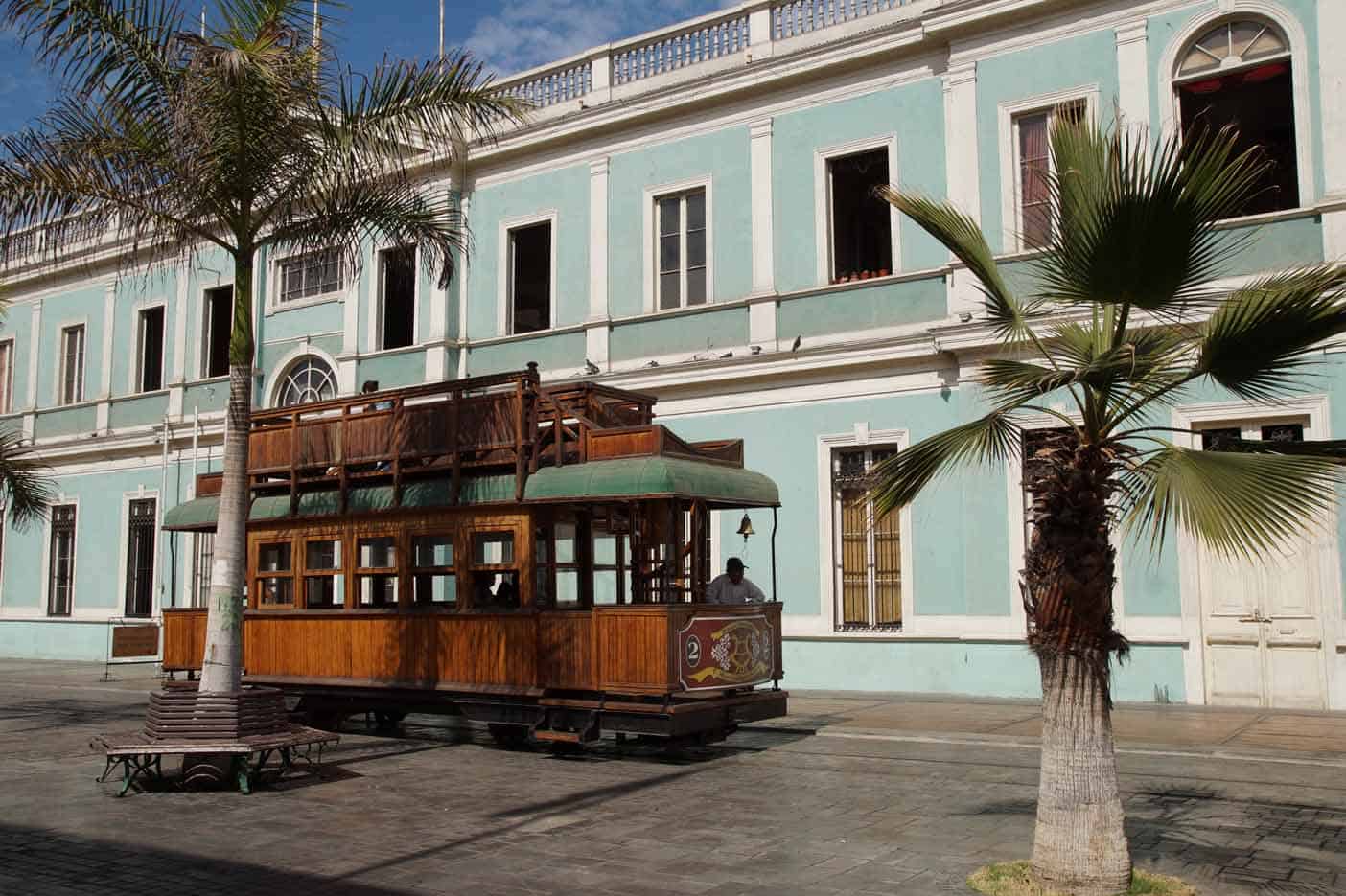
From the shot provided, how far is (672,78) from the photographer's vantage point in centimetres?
2070

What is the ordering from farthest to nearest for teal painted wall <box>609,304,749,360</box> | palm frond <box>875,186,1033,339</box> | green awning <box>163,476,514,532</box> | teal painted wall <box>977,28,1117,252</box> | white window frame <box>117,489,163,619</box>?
white window frame <box>117,489,163,619</box>, teal painted wall <box>609,304,749,360</box>, teal painted wall <box>977,28,1117,252</box>, green awning <box>163,476,514,532</box>, palm frond <box>875,186,1033,339</box>

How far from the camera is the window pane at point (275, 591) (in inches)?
599

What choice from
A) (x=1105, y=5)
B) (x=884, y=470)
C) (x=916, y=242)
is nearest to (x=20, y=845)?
(x=884, y=470)

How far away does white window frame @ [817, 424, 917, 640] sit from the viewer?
56.6ft

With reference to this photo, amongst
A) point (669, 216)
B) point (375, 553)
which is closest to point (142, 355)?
point (669, 216)

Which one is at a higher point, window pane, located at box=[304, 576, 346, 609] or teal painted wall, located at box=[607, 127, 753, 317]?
teal painted wall, located at box=[607, 127, 753, 317]

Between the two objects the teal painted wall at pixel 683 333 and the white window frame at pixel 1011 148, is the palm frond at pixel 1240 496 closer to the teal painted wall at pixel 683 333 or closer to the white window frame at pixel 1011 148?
the white window frame at pixel 1011 148

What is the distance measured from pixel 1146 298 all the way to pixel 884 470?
1694 millimetres

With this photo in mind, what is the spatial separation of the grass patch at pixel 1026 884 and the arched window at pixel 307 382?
1972 cm

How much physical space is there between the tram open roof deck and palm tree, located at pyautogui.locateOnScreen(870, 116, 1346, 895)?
516 centimetres

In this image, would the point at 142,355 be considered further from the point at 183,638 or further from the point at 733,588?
the point at 733,588

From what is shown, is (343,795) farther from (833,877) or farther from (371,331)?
(371,331)

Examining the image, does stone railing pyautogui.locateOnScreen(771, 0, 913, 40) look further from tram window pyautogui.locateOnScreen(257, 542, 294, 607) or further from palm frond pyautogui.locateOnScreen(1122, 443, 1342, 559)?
palm frond pyautogui.locateOnScreen(1122, 443, 1342, 559)

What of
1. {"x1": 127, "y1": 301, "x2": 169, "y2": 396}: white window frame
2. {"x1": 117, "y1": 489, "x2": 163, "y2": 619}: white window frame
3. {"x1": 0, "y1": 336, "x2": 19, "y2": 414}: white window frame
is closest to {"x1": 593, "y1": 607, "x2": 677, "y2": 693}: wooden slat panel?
{"x1": 117, "y1": 489, "x2": 163, "y2": 619}: white window frame
